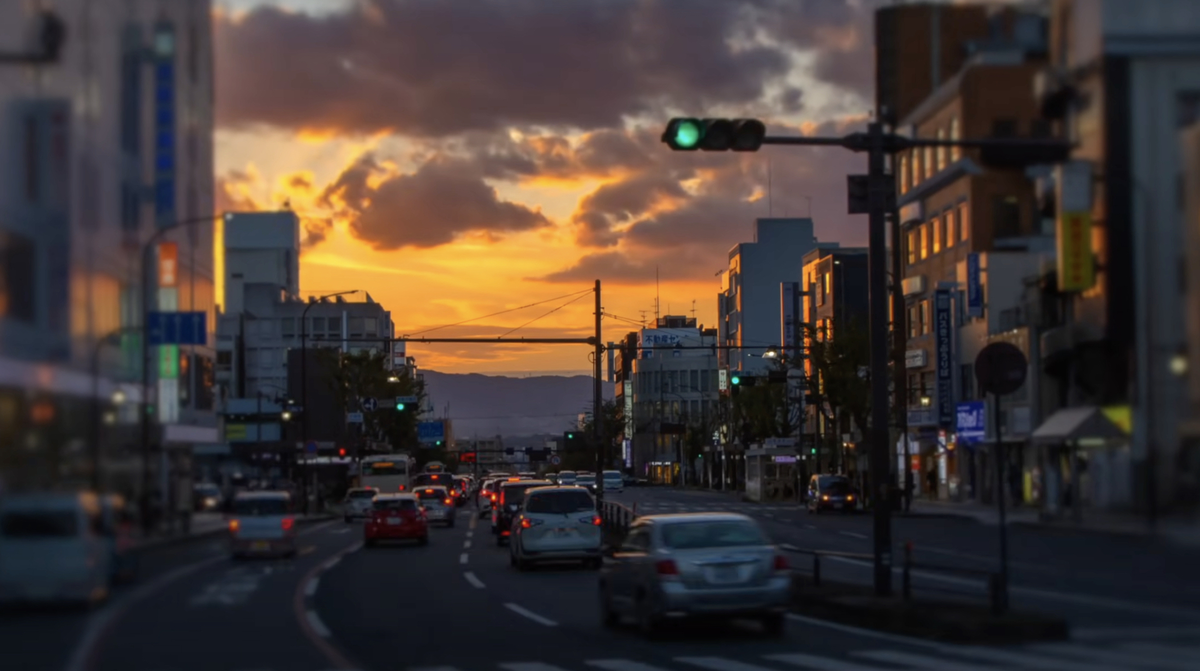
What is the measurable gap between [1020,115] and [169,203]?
3.11 metres

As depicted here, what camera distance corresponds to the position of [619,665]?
1614cm

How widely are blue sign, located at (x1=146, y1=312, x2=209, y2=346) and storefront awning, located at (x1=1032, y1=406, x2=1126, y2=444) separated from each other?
3046mm

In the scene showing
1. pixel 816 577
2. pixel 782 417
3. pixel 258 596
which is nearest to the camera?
pixel 258 596

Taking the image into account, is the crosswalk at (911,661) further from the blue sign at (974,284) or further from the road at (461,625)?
the blue sign at (974,284)

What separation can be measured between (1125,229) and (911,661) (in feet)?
39.4

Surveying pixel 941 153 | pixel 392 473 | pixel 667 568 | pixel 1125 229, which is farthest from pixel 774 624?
pixel 392 473

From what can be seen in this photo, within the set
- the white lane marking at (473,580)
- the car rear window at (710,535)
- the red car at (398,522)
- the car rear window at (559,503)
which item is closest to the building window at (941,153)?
the car rear window at (710,535)

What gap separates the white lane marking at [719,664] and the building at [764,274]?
428 ft

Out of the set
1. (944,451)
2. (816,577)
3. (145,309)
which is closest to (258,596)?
(145,309)

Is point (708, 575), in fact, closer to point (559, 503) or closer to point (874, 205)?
point (874, 205)

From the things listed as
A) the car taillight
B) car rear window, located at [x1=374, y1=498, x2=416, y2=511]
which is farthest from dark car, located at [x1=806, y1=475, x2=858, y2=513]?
the car taillight

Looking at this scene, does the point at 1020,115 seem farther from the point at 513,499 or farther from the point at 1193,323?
the point at 513,499

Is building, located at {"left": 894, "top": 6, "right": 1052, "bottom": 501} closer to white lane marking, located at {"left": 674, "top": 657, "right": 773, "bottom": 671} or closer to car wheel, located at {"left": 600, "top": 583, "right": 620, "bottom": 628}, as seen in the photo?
white lane marking, located at {"left": 674, "top": 657, "right": 773, "bottom": 671}

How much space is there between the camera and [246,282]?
5055 millimetres
